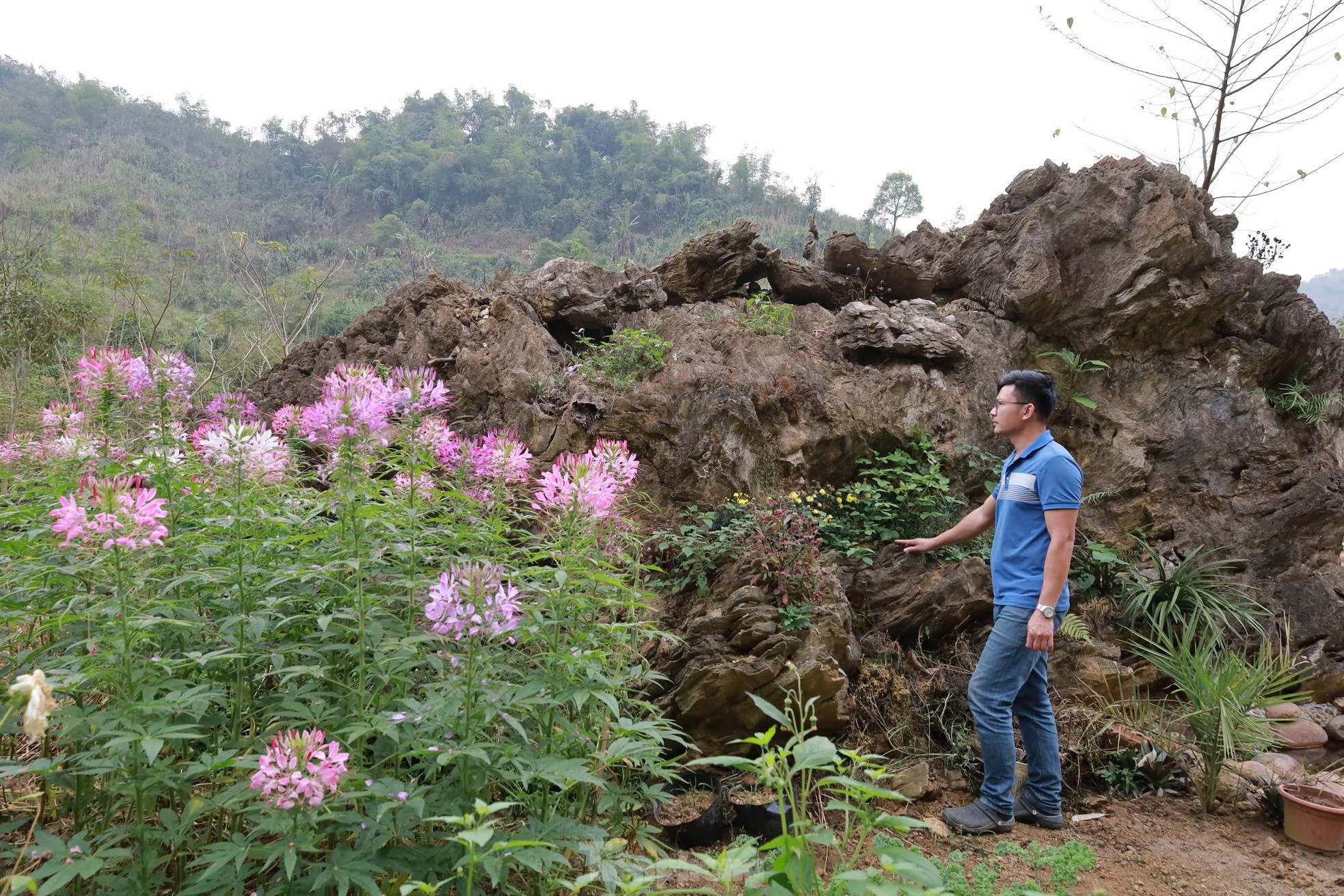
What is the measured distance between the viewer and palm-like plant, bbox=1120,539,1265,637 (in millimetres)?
4602

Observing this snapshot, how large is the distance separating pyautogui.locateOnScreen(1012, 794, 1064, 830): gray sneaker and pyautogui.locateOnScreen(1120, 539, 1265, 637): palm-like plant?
1.77m

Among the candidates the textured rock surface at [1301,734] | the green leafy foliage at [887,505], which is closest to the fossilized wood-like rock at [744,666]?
the green leafy foliage at [887,505]

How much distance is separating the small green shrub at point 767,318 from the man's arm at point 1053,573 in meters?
3.01

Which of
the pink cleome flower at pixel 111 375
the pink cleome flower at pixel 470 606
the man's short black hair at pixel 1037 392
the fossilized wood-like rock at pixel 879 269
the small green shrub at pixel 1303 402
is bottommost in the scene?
the pink cleome flower at pixel 470 606

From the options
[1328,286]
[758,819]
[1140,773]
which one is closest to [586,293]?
[758,819]

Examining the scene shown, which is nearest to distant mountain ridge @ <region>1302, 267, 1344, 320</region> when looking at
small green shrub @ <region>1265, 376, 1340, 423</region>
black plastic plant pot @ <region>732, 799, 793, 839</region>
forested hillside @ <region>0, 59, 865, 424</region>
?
forested hillside @ <region>0, 59, 865, 424</region>

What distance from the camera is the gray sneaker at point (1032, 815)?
3.20 metres

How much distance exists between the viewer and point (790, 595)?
3729 millimetres

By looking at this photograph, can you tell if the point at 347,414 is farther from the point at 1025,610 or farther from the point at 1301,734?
the point at 1301,734

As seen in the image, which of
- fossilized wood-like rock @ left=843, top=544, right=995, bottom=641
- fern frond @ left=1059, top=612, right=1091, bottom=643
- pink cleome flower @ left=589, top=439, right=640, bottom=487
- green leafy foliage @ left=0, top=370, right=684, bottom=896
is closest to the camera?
green leafy foliage @ left=0, top=370, right=684, bottom=896

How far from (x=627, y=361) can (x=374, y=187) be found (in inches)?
1927

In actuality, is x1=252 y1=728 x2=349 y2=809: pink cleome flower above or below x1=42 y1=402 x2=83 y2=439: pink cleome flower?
below

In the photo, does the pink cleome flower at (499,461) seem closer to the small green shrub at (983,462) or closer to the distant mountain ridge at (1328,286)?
the small green shrub at (983,462)

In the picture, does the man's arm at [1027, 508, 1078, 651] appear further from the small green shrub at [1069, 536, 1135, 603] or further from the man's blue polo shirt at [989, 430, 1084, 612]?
the small green shrub at [1069, 536, 1135, 603]
